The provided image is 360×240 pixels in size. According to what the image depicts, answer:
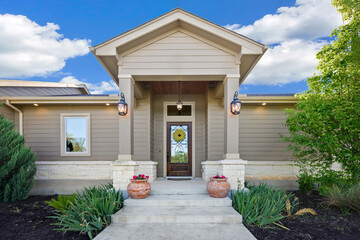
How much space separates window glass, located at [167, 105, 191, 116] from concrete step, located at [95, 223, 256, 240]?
453 centimetres

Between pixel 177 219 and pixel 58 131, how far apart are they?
5.45 m

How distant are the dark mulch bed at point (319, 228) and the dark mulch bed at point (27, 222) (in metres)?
2.80

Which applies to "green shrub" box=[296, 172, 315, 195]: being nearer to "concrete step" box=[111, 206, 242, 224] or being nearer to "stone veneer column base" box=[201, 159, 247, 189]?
"stone veneer column base" box=[201, 159, 247, 189]

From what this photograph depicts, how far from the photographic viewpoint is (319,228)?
11.8 ft

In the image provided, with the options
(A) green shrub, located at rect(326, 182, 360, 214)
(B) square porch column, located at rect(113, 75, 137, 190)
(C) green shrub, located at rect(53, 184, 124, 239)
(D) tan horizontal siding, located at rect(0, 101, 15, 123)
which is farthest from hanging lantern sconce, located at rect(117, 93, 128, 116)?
(A) green shrub, located at rect(326, 182, 360, 214)

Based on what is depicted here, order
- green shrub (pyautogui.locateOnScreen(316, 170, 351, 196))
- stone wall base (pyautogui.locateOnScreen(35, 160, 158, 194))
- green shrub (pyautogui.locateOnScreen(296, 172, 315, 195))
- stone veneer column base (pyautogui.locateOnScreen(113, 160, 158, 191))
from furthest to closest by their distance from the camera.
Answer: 1. stone wall base (pyautogui.locateOnScreen(35, 160, 158, 194))
2. green shrub (pyautogui.locateOnScreen(296, 172, 315, 195))
3. green shrub (pyautogui.locateOnScreen(316, 170, 351, 196))
4. stone veneer column base (pyautogui.locateOnScreen(113, 160, 158, 191))

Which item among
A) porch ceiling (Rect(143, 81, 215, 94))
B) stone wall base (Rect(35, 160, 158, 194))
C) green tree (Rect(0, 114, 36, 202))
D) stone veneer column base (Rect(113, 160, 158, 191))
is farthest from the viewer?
stone wall base (Rect(35, 160, 158, 194))

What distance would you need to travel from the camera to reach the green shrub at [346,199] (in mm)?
4180

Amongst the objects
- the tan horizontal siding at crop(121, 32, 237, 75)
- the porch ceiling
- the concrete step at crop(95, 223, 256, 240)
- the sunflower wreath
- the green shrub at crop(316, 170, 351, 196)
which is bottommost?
the concrete step at crop(95, 223, 256, 240)

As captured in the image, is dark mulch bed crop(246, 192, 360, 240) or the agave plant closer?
dark mulch bed crop(246, 192, 360, 240)

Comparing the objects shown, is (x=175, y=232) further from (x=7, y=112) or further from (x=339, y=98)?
(x=7, y=112)

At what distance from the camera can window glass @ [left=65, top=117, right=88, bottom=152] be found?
7.09 meters

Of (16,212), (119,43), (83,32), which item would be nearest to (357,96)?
(119,43)

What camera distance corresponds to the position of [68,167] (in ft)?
22.7
